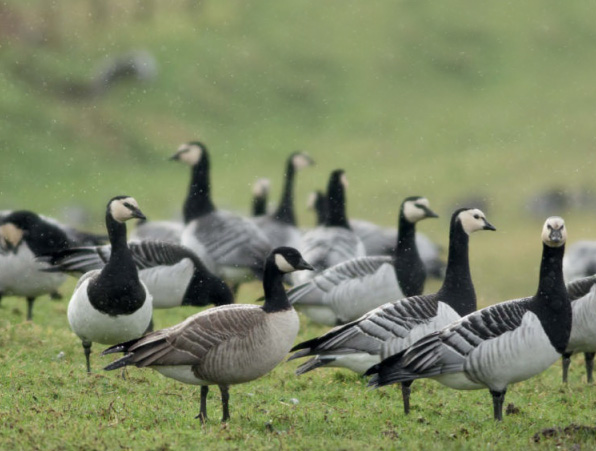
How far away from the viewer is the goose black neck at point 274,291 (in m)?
9.40

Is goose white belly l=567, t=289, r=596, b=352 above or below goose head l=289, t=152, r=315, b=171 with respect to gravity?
below

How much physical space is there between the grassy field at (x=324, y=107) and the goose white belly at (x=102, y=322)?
22.2 ft

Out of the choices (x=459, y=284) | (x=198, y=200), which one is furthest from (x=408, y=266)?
(x=198, y=200)

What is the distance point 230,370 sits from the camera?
9023mm

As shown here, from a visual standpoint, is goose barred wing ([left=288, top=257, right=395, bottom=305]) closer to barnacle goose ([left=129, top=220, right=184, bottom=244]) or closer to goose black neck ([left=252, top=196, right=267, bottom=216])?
barnacle goose ([left=129, top=220, right=184, bottom=244])

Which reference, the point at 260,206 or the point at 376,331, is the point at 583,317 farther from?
the point at 260,206

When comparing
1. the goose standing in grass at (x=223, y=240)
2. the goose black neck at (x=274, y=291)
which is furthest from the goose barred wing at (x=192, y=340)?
the goose standing in grass at (x=223, y=240)

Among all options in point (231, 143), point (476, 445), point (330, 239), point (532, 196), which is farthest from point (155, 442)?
point (231, 143)

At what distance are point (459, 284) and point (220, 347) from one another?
3221 mm

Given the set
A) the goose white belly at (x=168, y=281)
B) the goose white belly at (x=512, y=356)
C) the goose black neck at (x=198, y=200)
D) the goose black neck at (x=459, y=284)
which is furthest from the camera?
the goose black neck at (x=198, y=200)

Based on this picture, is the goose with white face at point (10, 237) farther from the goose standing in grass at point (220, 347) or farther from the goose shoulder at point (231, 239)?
the goose standing in grass at point (220, 347)

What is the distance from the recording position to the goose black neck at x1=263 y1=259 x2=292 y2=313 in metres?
9.40

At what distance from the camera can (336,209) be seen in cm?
1781

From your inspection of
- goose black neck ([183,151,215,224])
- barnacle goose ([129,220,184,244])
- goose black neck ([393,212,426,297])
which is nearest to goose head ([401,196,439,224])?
goose black neck ([393,212,426,297])
